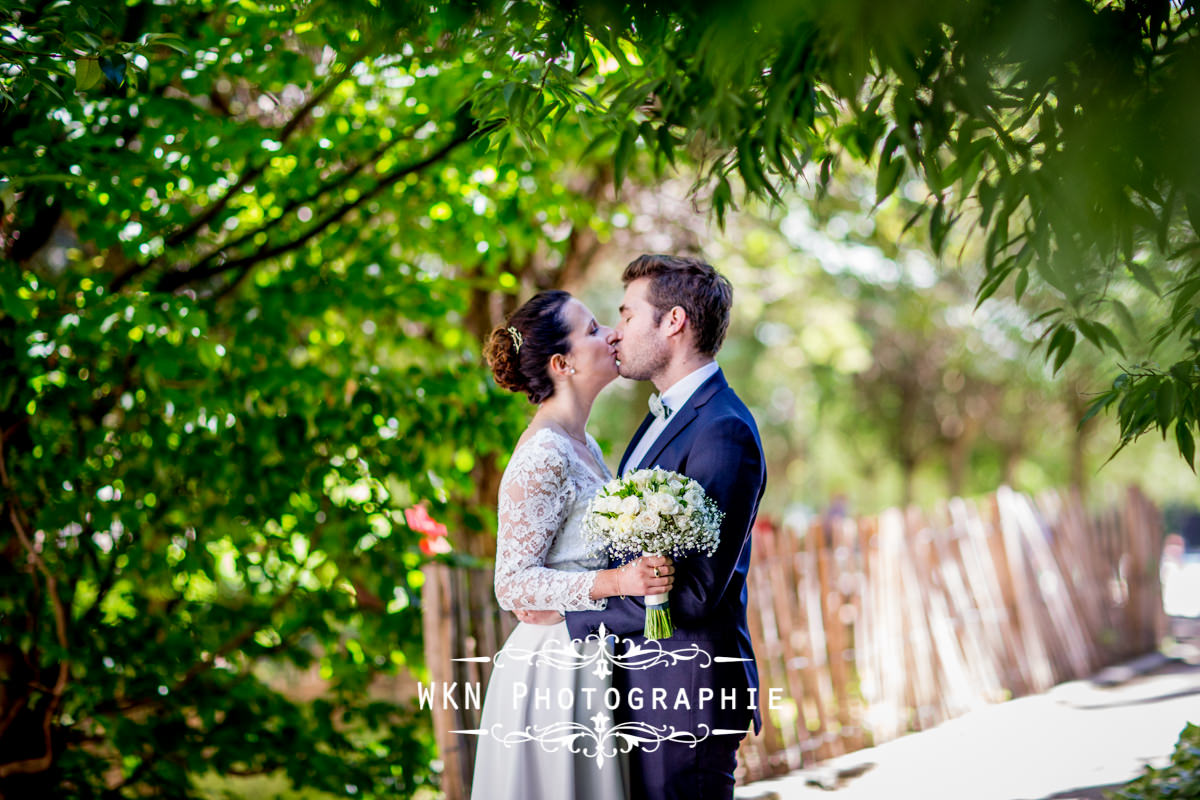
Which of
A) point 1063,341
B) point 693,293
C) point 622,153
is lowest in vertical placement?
point 1063,341

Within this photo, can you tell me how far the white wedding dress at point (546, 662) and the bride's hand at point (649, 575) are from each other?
8.1 inches

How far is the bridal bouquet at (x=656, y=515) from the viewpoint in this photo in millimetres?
2459

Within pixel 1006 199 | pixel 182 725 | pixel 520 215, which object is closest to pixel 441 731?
pixel 182 725

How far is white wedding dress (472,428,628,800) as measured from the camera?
284 centimetres

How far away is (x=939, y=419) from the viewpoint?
2302cm

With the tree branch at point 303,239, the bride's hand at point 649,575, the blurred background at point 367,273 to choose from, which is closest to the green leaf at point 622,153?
the blurred background at point 367,273

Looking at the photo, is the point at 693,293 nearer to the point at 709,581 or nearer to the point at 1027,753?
the point at 709,581

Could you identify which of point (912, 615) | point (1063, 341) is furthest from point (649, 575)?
point (912, 615)

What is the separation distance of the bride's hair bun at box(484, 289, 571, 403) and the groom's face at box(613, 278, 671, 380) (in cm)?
27

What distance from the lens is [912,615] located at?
8.04 meters

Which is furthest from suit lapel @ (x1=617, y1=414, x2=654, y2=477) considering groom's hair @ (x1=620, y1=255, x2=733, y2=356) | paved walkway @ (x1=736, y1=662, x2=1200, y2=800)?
paved walkway @ (x1=736, y1=662, x2=1200, y2=800)

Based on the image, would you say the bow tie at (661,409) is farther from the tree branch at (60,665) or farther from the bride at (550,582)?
the tree branch at (60,665)

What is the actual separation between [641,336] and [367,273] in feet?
7.03

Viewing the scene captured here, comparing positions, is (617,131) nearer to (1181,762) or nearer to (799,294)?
(1181,762)
